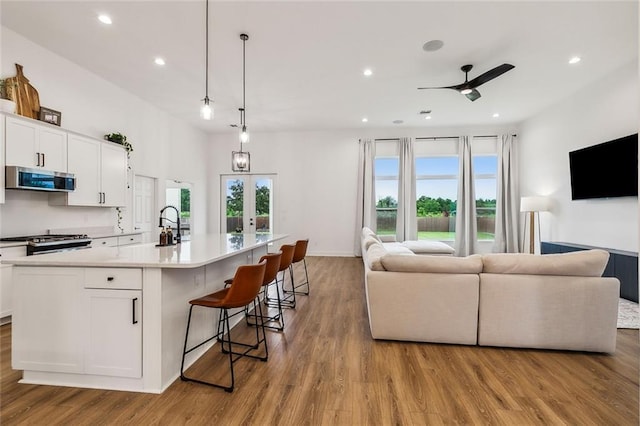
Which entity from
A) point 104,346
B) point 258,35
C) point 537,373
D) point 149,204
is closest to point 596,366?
point 537,373

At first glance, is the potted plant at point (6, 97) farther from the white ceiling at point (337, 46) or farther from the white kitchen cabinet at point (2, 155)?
the white ceiling at point (337, 46)

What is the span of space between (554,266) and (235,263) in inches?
121

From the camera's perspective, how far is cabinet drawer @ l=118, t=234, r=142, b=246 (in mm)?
4743

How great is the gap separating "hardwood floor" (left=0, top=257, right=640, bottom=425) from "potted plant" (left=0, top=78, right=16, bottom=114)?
7.95 feet

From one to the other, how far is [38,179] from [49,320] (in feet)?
7.47

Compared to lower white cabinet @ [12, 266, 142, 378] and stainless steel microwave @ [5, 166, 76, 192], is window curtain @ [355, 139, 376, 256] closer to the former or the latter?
stainless steel microwave @ [5, 166, 76, 192]

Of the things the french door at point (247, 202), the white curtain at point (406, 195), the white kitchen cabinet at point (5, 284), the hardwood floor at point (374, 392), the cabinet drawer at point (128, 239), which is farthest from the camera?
the french door at point (247, 202)

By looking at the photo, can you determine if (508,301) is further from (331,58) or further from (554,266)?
(331,58)

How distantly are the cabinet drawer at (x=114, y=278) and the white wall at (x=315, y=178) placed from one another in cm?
601

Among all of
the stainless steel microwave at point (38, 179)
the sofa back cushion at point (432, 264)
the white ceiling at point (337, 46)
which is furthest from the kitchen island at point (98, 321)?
the white ceiling at point (337, 46)

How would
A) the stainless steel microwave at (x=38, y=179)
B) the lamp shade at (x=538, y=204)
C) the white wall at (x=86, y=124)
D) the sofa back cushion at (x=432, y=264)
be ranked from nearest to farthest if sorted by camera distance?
the sofa back cushion at (x=432, y=264) → the stainless steel microwave at (x=38, y=179) → the white wall at (x=86, y=124) → the lamp shade at (x=538, y=204)

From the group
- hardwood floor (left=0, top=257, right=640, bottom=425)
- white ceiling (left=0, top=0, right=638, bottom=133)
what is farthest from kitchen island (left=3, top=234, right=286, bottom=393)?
white ceiling (left=0, top=0, right=638, bottom=133)

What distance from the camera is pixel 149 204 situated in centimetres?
604

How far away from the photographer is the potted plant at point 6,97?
318cm
